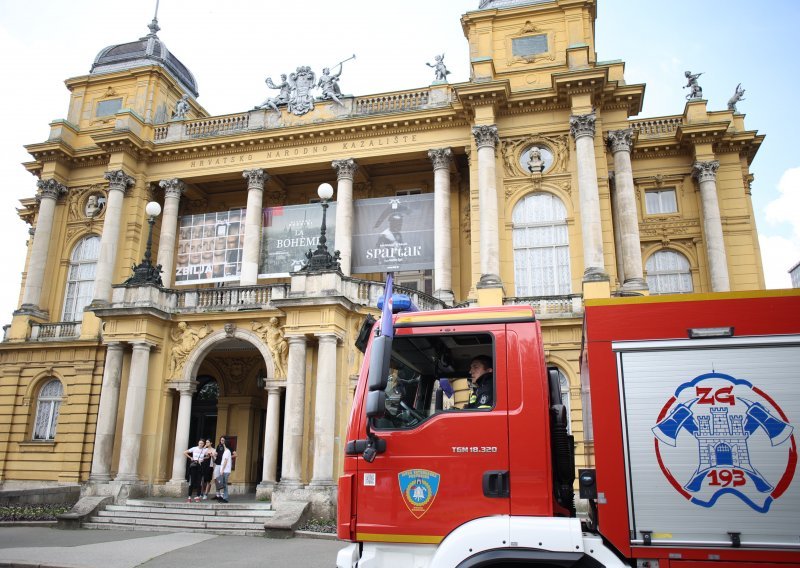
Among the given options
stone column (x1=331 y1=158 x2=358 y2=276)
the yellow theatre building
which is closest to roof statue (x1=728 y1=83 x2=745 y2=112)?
the yellow theatre building

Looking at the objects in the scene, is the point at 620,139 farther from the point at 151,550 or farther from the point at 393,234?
the point at 151,550

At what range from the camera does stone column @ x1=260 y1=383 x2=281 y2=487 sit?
19.3 metres

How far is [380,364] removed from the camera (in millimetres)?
5543

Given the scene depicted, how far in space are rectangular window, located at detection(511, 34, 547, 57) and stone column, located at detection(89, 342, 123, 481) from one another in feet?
64.5

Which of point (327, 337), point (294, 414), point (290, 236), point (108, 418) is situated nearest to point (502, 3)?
point (290, 236)

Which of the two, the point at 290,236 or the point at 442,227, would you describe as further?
the point at 290,236

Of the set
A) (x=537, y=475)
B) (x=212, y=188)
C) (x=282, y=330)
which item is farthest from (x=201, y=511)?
(x=212, y=188)

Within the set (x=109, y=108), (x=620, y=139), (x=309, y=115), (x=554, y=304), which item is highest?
(x=109, y=108)

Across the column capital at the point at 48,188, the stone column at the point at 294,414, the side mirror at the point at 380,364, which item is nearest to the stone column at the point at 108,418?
the stone column at the point at 294,414

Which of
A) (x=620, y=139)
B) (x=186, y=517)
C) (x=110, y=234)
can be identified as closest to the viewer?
(x=186, y=517)

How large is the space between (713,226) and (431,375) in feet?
77.9

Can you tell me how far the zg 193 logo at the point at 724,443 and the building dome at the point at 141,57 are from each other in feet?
110

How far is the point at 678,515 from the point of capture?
17.1 feet

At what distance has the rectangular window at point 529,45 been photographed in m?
27.1
